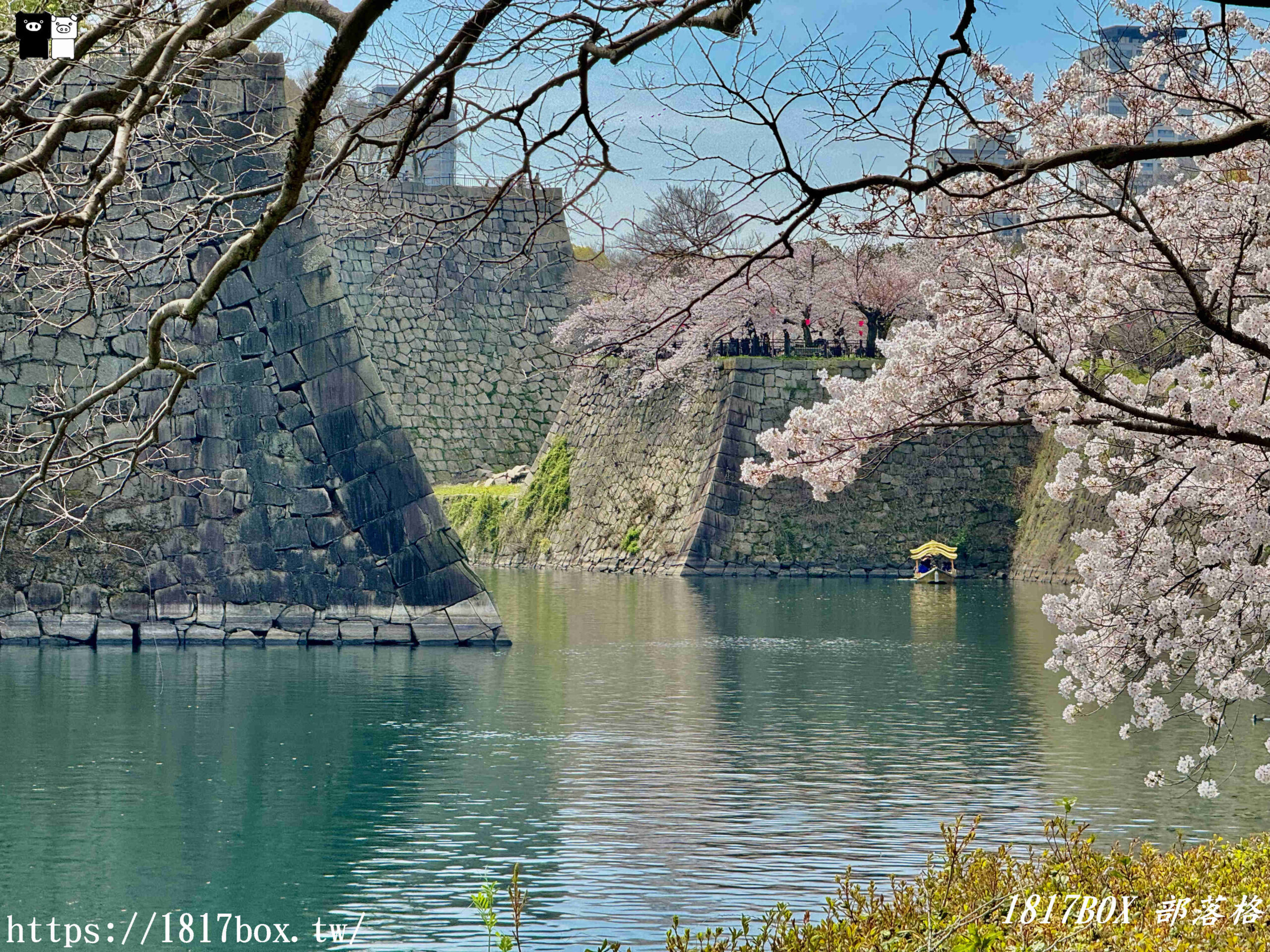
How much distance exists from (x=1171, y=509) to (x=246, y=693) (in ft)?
26.2

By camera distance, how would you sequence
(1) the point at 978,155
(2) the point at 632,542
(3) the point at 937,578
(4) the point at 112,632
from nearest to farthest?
(1) the point at 978,155 → (4) the point at 112,632 → (3) the point at 937,578 → (2) the point at 632,542

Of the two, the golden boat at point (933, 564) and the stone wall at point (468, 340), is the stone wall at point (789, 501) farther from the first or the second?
the stone wall at point (468, 340)

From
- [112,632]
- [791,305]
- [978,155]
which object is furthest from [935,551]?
[978,155]

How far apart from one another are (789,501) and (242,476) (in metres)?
17.0

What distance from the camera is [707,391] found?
108 ft

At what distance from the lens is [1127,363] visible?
8.16m

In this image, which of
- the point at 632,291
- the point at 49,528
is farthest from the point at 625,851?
the point at 632,291

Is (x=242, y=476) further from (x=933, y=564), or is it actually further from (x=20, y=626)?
(x=933, y=564)

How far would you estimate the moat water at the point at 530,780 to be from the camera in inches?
273

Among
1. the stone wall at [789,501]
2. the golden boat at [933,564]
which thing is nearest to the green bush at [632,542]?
the stone wall at [789,501]

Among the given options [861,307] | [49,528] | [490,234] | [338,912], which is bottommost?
[338,912]

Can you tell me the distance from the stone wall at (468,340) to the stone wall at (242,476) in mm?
22182

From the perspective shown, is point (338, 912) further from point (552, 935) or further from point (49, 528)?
point (49, 528)

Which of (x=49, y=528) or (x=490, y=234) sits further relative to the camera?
(x=490, y=234)
